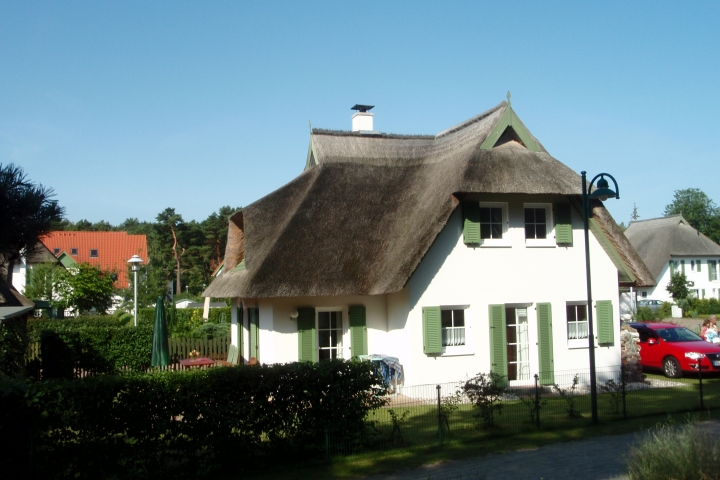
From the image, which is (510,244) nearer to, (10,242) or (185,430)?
(185,430)

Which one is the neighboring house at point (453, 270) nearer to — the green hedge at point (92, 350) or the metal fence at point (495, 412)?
the metal fence at point (495, 412)

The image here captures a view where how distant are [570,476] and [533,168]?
1004 centimetres

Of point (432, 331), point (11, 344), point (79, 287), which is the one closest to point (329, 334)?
point (432, 331)

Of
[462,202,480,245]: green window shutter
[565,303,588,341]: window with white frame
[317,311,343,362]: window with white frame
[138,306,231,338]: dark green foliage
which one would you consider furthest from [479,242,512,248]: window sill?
[138,306,231,338]: dark green foliage

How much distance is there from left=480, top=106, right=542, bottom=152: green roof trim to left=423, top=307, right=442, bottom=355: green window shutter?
4.67m

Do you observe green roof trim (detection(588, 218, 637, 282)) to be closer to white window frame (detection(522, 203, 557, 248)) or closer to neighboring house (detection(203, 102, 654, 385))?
neighboring house (detection(203, 102, 654, 385))

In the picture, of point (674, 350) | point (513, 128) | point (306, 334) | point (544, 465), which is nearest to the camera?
point (544, 465)

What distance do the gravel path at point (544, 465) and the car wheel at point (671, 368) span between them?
9229 millimetres

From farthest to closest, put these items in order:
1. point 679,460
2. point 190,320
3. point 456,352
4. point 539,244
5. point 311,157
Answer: point 190,320
point 311,157
point 539,244
point 456,352
point 679,460

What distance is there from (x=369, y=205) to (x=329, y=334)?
3912mm

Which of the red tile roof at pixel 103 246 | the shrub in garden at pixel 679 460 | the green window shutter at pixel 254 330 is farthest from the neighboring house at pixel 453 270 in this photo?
the red tile roof at pixel 103 246

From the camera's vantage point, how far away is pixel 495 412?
1227 cm

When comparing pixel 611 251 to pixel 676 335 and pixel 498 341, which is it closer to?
pixel 676 335

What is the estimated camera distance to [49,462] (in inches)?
330
